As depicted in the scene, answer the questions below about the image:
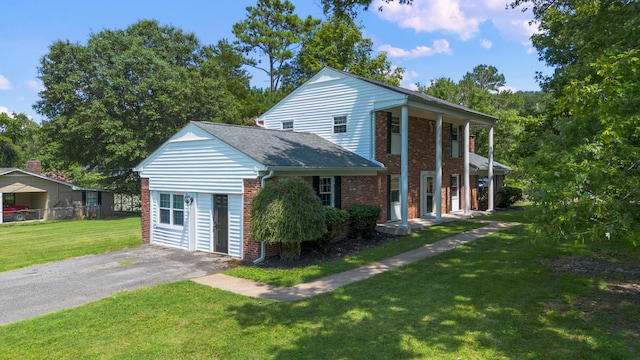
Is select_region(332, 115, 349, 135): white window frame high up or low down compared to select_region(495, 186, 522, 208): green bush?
up

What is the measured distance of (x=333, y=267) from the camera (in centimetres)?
1051

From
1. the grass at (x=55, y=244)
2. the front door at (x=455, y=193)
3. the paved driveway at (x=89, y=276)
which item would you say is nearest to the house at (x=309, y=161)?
the front door at (x=455, y=193)

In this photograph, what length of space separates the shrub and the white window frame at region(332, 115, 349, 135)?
6.50 meters

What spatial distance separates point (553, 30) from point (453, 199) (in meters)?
9.72

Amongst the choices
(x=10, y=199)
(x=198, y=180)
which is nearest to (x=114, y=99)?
(x=10, y=199)

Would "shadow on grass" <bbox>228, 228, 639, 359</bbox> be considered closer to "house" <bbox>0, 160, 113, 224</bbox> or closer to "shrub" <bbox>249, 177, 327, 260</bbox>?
"shrub" <bbox>249, 177, 327, 260</bbox>

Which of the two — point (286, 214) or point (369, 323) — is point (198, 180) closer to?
point (286, 214)

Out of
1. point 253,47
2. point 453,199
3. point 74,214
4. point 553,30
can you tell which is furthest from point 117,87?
point 553,30

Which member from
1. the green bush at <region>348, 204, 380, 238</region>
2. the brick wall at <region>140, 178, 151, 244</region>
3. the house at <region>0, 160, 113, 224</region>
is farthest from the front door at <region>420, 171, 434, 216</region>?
the house at <region>0, 160, 113, 224</region>

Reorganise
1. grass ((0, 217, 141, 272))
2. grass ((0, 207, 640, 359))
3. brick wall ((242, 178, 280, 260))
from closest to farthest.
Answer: grass ((0, 207, 640, 359)), brick wall ((242, 178, 280, 260)), grass ((0, 217, 141, 272))

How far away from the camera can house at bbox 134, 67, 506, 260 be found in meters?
12.4

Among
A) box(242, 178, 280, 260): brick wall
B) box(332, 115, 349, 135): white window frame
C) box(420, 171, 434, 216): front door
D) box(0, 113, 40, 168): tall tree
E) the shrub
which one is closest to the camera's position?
the shrub

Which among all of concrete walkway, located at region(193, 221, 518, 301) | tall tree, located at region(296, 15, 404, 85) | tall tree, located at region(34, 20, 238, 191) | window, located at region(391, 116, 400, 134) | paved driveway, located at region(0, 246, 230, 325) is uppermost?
tall tree, located at region(296, 15, 404, 85)

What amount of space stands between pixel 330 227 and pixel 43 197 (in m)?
27.9
